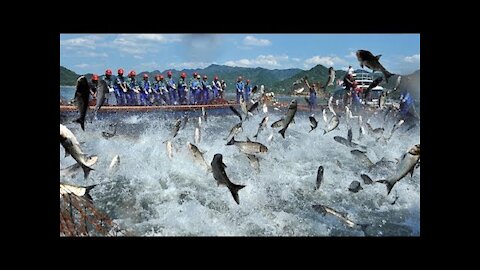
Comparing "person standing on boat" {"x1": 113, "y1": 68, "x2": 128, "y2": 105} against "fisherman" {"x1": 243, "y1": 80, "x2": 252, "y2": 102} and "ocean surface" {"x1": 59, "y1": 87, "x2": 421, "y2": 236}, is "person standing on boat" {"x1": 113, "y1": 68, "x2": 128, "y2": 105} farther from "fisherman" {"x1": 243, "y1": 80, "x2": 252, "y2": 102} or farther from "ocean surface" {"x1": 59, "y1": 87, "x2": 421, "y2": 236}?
"fisherman" {"x1": 243, "y1": 80, "x2": 252, "y2": 102}

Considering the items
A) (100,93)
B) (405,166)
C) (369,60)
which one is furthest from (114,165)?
(405,166)

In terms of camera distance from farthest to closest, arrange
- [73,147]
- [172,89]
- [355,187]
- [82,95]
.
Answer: [355,187] < [172,89] < [73,147] < [82,95]

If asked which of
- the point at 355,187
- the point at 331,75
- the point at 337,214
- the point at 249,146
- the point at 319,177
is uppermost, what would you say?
the point at 331,75

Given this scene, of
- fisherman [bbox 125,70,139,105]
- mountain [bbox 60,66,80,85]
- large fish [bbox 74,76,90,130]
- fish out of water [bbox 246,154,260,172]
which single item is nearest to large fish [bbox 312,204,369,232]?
fish out of water [bbox 246,154,260,172]

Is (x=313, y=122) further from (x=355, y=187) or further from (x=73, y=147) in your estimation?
(x=73, y=147)
